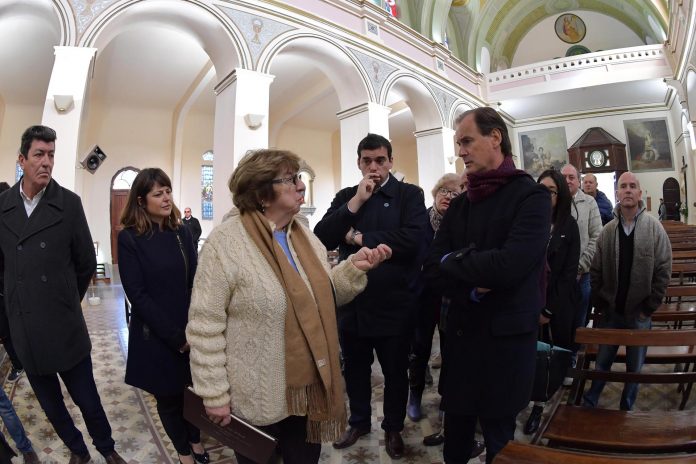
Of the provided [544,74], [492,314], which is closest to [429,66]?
[544,74]

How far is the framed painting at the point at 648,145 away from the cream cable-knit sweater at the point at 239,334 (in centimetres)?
2030

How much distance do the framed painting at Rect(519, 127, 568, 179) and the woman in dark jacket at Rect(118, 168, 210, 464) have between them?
59.6 ft

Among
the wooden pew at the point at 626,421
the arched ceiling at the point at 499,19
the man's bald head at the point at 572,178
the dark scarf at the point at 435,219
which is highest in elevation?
the arched ceiling at the point at 499,19

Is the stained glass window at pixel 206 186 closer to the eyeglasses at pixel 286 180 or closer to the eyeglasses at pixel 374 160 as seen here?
the eyeglasses at pixel 374 160

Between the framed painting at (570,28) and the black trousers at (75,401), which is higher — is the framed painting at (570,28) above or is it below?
above

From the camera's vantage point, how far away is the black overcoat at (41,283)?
2098 millimetres

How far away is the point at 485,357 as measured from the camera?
1519 millimetres

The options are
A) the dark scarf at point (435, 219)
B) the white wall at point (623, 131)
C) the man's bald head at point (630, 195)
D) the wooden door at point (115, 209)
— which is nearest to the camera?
the man's bald head at point (630, 195)

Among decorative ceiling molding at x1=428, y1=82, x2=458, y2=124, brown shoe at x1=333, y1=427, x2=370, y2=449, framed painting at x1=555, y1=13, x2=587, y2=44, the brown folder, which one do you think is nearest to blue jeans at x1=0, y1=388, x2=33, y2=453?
the brown folder

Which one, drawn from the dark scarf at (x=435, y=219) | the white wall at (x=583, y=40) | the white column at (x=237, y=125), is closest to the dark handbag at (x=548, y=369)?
the dark scarf at (x=435, y=219)

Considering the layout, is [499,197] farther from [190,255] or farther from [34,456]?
[34,456]

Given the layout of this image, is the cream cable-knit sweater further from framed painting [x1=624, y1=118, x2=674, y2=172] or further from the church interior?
framed painting [x1=624, y1=118, x2=674, y2=172]

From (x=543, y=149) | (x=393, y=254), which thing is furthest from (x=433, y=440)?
(x=543, y=149)

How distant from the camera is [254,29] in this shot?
7.61m
